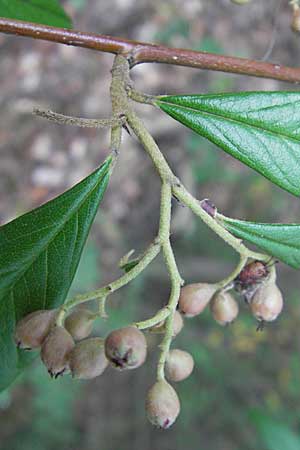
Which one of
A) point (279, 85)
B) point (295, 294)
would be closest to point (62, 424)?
point (295, 294)

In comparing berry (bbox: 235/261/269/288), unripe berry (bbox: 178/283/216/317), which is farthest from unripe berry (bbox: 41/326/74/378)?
berry (bbox: 235/261/269/288)

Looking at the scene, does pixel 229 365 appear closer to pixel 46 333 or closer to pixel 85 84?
pixel 85 84

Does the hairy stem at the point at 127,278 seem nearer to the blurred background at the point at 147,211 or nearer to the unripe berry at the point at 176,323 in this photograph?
the unripe berry at the point at 176,323

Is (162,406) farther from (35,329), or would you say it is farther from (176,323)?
(35,329)

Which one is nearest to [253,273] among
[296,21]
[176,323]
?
[176,323]

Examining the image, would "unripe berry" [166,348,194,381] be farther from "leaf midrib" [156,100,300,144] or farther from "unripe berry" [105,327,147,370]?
"leaf midrib" [156,100,300,144]

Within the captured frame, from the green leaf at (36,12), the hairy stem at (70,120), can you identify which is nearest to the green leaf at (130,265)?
the hairy stem at (70,120)
